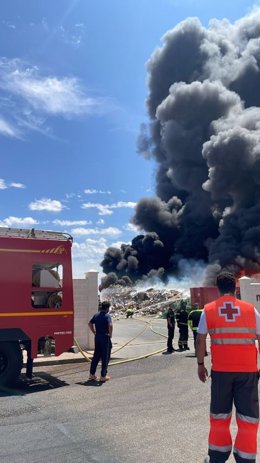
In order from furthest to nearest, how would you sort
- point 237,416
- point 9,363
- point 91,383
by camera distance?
point 91,383 < point 9,363 < point 237,416

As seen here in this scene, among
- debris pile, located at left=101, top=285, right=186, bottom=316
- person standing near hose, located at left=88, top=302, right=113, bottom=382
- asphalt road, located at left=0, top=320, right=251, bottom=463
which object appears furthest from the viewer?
debris pile, located at left=101, top=285, right=186, bottom=316

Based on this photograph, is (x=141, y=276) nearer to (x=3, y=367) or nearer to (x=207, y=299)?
(x=207, y=299)

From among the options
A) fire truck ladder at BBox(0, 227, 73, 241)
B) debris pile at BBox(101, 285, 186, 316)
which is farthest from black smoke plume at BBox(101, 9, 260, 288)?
fire truck ladder at BBox(0, 227, 73, 241)

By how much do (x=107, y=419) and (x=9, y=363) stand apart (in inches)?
110

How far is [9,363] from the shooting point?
24.7 ft

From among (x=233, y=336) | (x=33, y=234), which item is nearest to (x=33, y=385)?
(x=33, y=234)

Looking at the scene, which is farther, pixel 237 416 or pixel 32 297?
pixel 32 297

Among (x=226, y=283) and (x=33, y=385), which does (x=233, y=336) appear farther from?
(x=33, y=385)

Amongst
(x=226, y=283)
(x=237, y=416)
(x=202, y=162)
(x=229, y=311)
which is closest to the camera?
(x=237, y=416)

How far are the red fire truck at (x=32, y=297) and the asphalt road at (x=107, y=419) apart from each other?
65cm

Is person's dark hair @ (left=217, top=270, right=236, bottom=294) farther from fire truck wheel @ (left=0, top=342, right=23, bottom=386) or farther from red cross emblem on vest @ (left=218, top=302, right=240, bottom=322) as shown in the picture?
fire truck wheel @ (left=0, top=342, right=23, bottom=386)

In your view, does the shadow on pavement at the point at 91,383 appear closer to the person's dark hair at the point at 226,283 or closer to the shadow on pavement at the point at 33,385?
the shadow on pavement at the point at 33,385

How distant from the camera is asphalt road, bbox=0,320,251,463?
4.20 m

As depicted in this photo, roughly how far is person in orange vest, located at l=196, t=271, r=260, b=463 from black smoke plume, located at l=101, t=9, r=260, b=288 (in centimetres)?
3635
